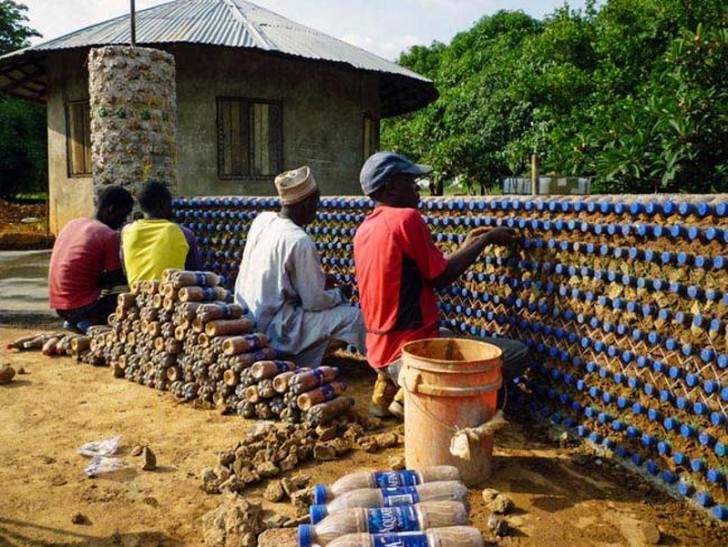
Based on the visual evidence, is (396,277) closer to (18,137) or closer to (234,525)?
(234,525)

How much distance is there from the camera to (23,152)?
25.8 m

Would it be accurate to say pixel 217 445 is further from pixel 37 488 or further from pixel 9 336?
Answer: pixel 9 336

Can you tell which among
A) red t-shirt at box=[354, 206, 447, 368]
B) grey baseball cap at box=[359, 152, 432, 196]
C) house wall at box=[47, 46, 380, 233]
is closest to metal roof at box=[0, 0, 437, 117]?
house wall at box=[47, 46, 380, 233]

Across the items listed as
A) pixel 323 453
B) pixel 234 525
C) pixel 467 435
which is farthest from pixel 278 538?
pixel 323 453

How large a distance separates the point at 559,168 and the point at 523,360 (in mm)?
5216

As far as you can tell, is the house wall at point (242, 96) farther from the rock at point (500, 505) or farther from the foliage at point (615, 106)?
the rock at point (500, 505)

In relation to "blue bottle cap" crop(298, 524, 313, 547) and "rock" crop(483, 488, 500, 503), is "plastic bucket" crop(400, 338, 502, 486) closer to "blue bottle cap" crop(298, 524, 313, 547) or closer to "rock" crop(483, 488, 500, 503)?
"rock" crop(483, 488, 500, 503)

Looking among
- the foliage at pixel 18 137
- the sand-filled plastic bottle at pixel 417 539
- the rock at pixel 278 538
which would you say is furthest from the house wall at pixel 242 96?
the foliage at pixel 18 137

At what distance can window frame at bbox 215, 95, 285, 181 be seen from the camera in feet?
40.3

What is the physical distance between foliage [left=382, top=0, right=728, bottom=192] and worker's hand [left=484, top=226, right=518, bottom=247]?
283cm

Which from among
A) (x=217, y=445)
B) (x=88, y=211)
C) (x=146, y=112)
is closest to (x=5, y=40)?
(x=88, y=211)

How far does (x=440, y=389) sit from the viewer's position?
11.1 feet

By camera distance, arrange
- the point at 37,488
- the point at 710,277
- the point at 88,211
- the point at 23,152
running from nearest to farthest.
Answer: the point at 710,277, the point at 37,488, the point at 88,211, the point at 23,152

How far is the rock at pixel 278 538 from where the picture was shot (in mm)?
2609
